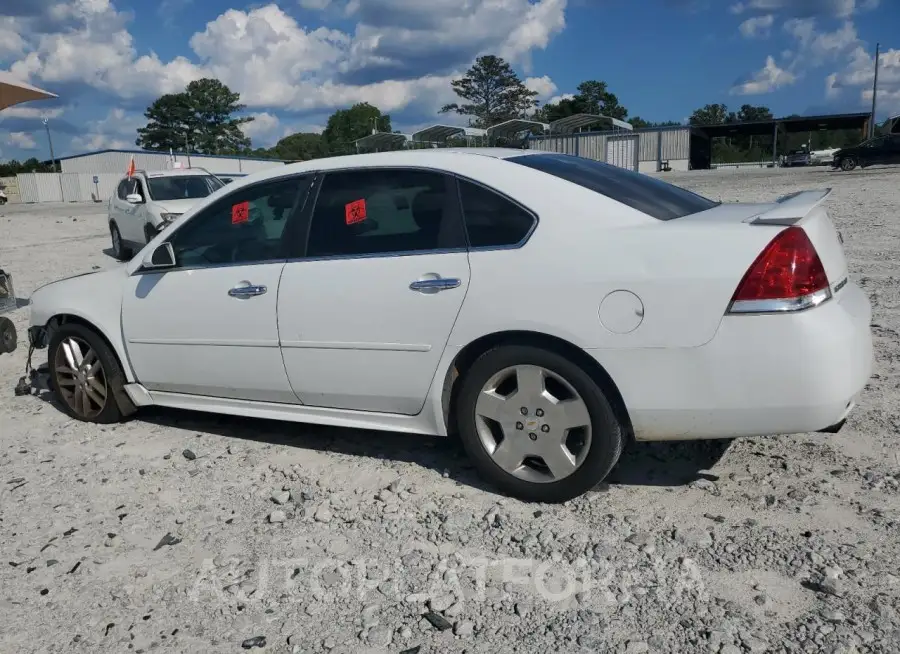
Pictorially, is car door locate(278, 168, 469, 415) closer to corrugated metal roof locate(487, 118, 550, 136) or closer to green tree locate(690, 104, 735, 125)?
corrugated metal roof locate(487, 118, 550, 136)

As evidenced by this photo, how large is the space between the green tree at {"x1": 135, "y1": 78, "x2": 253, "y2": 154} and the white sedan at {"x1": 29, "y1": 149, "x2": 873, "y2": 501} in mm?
100047

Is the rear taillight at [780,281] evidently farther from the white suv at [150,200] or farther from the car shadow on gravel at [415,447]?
the white suv at [150,200]

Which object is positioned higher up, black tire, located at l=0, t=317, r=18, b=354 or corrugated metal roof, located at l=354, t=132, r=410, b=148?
corrugated metal roof, located at l=354, t=132, r=410, b=148

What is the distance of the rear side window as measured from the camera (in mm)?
3430

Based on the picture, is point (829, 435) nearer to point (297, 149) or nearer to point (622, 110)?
point (297, 149)

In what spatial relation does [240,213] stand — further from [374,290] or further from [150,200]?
[150,200]

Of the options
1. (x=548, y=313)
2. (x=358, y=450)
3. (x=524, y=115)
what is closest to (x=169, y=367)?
(x=358, y=450)

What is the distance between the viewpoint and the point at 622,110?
383 feet

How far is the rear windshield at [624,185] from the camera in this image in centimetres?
348

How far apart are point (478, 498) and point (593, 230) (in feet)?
4.59

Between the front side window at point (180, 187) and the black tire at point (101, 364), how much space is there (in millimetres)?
9258

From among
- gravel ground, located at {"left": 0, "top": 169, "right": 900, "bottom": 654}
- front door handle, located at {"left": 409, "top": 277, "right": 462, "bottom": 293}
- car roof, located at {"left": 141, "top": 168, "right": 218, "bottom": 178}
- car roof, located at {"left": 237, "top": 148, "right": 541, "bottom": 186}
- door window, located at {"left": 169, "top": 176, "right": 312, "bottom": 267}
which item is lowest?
gravel ground, located at {"left": 0, "top": 169, "right": 900, "bottom": 654}

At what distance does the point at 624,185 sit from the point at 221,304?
2.27 m

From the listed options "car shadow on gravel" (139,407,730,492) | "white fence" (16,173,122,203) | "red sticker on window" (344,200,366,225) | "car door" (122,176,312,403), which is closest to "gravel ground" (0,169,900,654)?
"car shadow on gravel" (139,407,730,492)
